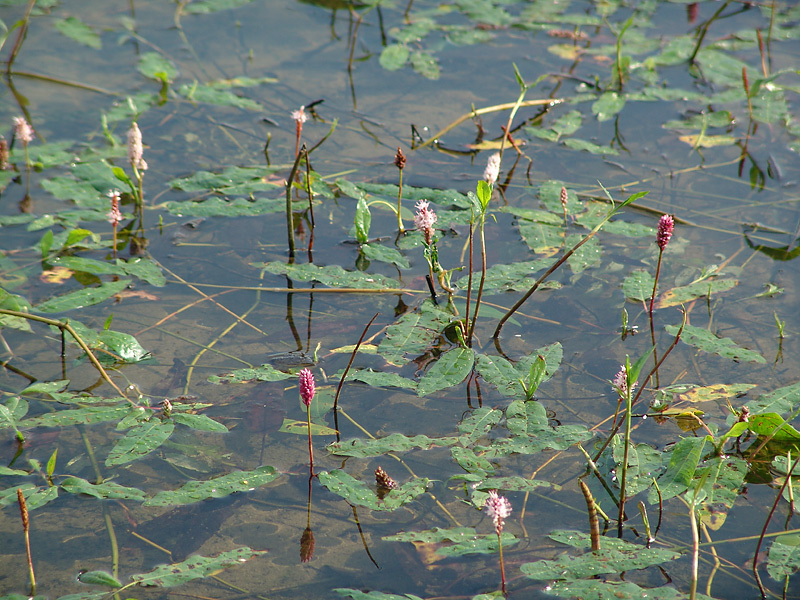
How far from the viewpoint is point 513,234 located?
Answer: 3.02m

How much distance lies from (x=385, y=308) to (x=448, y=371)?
0.50 metres

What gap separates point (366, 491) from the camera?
1.88m

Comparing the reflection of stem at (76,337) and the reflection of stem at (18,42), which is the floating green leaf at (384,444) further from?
the reflection of stem at (18,42)

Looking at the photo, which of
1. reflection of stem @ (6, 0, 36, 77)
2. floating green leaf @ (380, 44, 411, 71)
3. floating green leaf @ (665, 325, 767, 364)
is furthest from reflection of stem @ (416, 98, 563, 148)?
reflection of stem @ (6, 0, 36, 77)

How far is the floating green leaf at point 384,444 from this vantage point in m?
1.98

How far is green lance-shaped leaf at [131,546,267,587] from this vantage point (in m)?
1.63

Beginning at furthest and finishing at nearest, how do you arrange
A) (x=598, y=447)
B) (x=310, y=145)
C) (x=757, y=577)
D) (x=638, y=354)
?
1. (x=310, y=145)
2. (x=638, y=354)
3. (x=598, y=447)
4. (x=757, y=577)

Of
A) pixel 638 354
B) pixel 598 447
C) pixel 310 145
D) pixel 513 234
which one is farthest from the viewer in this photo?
pixel 310 145

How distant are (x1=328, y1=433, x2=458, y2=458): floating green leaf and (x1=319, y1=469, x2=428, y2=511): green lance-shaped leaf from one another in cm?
8

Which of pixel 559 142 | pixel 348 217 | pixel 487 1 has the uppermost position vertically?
pixel 487 1

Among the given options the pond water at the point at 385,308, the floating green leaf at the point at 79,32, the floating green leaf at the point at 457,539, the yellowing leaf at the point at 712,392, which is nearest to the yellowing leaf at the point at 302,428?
the pond water at the point at 385,308

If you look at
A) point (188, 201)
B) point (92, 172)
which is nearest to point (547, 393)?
point (188, 201)

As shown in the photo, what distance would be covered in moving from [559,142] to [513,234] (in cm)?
89

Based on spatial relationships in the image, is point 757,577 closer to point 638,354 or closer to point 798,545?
point 798,545
